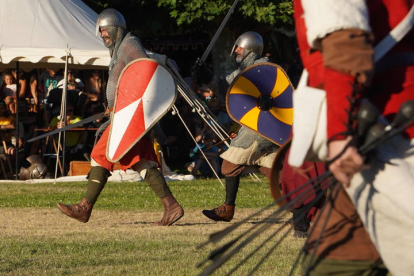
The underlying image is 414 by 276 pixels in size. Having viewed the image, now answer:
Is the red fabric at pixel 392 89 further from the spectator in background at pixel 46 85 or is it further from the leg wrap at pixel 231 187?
the spectator in background at pixel 46 85

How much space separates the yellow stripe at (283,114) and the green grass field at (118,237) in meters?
0.87

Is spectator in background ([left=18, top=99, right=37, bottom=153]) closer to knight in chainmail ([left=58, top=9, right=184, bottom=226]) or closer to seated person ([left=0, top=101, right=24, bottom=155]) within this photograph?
seated person ([left=0, top=101, right=24, bottom=155])

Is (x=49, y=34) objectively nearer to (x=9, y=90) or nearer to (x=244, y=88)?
(x=9, y=90)

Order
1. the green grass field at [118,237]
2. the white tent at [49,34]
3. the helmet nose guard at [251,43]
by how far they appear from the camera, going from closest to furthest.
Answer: the green grass field at [118,237], the helmet nose guard at [251,43], the white tent at [49,34]

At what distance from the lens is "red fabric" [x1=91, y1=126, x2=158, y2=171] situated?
7.55 m

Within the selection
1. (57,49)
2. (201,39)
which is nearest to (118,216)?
(57,49)

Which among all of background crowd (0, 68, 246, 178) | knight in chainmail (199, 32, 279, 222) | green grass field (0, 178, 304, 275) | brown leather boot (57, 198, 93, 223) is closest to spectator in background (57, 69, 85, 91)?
background crowd (0, 68, 246, 178)

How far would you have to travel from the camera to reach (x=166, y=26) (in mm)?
17906

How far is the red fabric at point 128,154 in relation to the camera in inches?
297

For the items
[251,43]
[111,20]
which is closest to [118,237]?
[111,20]

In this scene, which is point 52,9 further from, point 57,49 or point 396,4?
point 396,4

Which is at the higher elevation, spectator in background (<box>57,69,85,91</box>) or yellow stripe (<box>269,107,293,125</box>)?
yellow stripe (<box>269,107,293,125</box>)

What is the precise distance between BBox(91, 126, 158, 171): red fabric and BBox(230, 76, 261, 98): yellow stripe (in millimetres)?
842

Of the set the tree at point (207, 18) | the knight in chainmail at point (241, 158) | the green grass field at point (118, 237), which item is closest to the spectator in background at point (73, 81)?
the tree at point (207, 18)
